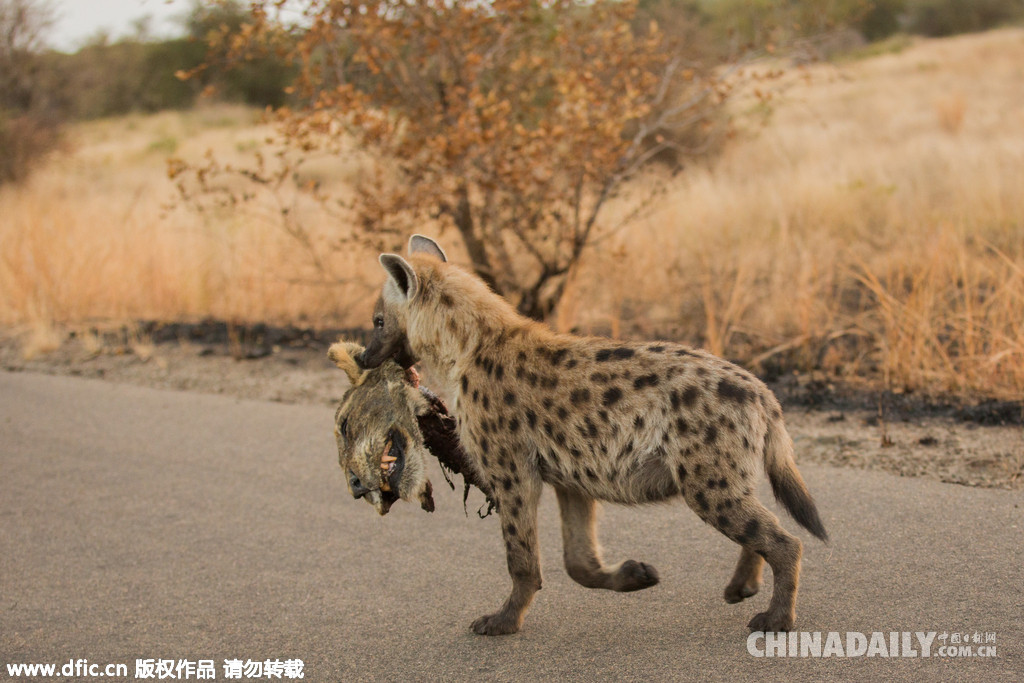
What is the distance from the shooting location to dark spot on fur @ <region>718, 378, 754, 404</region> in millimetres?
3543

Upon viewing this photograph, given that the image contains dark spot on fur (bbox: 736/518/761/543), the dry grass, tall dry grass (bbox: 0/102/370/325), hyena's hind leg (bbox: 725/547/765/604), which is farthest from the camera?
tall dry grass (bbox: 0/102/370/325)

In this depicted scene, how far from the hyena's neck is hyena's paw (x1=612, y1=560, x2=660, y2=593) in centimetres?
96

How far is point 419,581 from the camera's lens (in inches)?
173

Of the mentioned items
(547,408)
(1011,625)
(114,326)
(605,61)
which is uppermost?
(605,61)

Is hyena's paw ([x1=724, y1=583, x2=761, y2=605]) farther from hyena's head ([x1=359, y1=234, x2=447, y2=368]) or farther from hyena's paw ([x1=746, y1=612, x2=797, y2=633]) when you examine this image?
hyena's head ([x1=359, y1=234, x2=447, y2=368])

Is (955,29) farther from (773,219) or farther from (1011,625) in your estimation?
(1011,625)

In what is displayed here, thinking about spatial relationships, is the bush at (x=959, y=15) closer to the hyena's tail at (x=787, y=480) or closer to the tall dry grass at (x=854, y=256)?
the tall dry grass at (x=854, y=256)

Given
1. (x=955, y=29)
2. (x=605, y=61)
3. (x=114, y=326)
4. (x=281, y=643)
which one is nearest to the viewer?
(x=281, y=643)

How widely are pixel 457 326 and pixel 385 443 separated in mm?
556

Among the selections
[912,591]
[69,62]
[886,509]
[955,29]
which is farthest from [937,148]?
[955,29]

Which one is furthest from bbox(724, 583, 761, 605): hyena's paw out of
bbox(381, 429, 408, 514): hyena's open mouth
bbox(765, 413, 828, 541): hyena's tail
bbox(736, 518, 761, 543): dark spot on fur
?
bbox(381, 429, 408, 514): hyena's open mouth

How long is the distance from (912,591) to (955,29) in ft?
150

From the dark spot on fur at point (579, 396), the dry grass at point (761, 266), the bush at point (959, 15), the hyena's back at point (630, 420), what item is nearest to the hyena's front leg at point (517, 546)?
the hyena's back at point (630, 420)

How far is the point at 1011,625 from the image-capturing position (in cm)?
358
